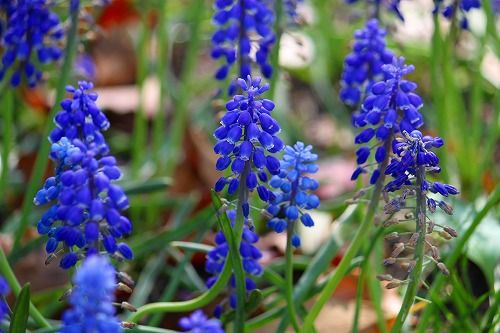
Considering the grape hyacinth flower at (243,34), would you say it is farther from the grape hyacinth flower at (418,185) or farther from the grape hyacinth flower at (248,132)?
the grape hyacinth flower at (418,185)

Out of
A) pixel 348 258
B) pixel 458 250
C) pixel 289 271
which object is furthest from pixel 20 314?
pixel 458 250

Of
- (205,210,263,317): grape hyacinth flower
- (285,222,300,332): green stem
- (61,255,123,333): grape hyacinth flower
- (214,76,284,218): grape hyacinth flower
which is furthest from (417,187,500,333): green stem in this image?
(61,255,123,333): grape hyacinth flower

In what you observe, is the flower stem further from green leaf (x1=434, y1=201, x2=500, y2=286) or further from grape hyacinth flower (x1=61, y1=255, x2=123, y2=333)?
green leaf (x1=434, y1=201, x2=500, y2=286)

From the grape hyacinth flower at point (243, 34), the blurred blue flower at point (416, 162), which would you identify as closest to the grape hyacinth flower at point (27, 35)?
the grape hyacinth flower at point (243, 34)

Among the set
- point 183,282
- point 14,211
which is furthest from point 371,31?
point 14,211

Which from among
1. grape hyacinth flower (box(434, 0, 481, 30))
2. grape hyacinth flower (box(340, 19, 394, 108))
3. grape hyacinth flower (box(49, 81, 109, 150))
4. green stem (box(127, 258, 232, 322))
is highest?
grape hyacinth flower (box(434, 0, 481, 30))

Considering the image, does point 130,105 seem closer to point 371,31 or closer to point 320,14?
point 320,14
